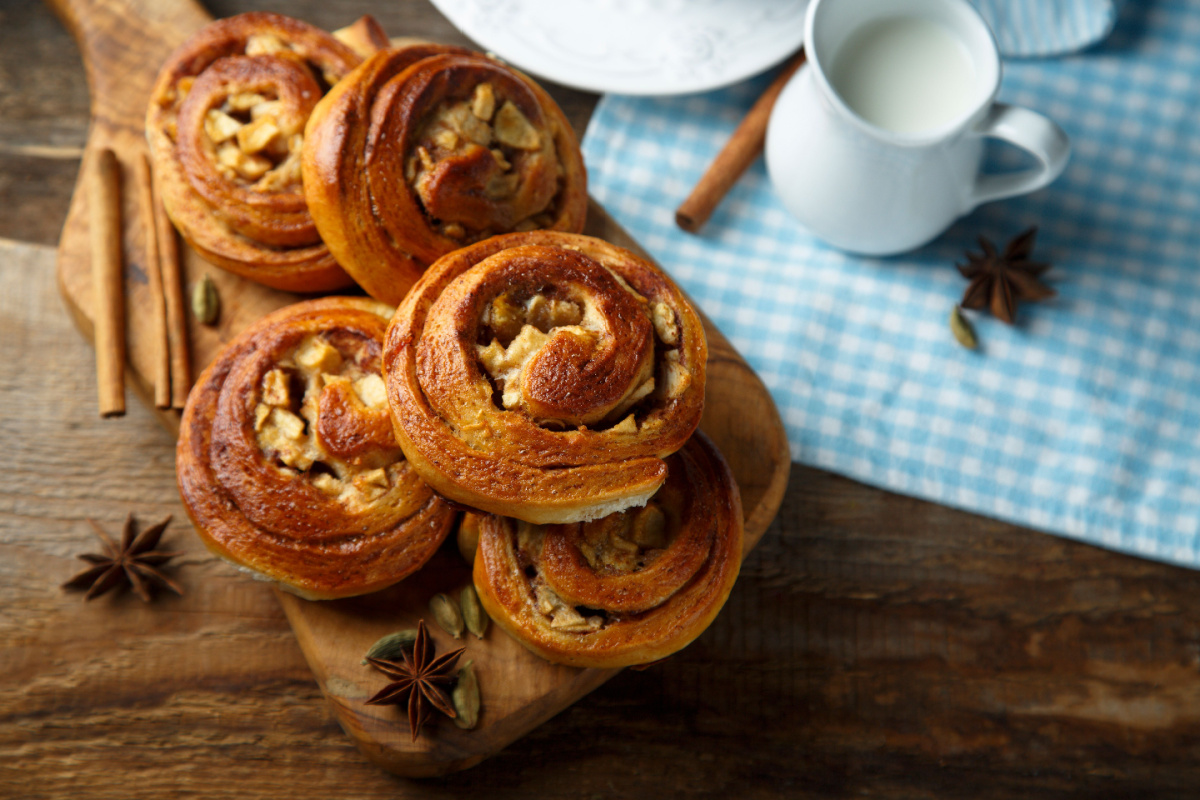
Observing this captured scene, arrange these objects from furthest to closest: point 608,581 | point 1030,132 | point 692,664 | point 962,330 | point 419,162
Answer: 1. point 962,330
2. point 692,664
3. point 1030,132
4. point 419,162
5. point 608,581

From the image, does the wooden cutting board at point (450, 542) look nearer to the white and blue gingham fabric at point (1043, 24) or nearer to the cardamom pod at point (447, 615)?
the cardamom pod at point (447, 615)

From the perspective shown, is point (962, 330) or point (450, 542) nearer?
point (450, 542)

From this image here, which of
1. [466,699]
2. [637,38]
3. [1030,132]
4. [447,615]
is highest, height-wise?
[1030,132]

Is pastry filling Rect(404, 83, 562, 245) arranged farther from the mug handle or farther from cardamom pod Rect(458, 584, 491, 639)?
the mug handle

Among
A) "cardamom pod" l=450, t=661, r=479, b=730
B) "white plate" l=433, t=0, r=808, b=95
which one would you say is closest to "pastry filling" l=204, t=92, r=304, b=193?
"white plate" l=433, t=0, r=808, b=95

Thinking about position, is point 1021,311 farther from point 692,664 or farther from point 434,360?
point 434,360

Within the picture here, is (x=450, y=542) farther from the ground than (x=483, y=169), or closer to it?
closer to it

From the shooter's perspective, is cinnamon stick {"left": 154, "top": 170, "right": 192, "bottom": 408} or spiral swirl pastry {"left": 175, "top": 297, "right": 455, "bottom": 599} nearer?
spiral swirl pastry {"left": 175, "top": 297, "right": 455, "bottom": 599}

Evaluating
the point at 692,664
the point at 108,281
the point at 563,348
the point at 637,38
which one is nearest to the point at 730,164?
the point at 637,38
